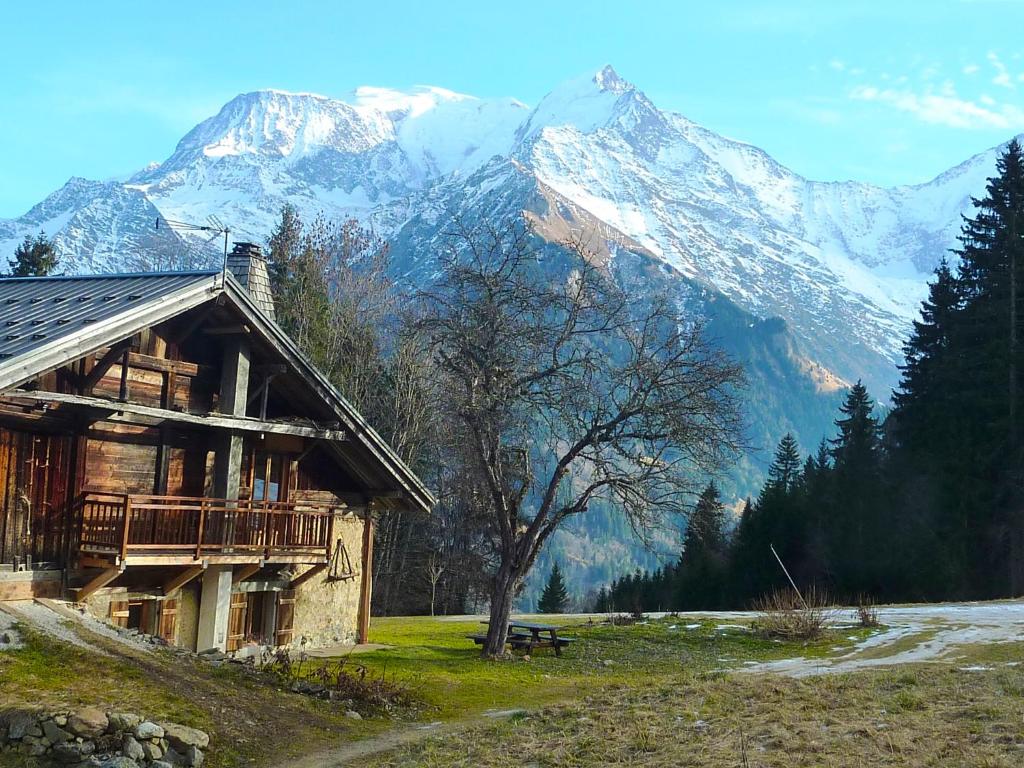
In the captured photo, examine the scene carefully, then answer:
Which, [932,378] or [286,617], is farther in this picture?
[932,378]

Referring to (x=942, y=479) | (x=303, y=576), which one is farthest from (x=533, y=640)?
(x=942, y=479)

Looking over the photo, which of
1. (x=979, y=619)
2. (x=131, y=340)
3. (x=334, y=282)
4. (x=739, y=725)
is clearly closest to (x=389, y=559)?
(x=334, y=282)

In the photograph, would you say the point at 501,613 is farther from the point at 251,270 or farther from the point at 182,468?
the point at 251,270

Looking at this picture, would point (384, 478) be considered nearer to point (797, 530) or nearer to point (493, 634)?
point (493, 634)

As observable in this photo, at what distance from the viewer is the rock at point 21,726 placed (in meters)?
12.3

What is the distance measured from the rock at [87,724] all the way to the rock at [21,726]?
0.36 meters

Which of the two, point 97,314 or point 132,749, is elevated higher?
point 97,314

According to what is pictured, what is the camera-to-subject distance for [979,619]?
29609 mm

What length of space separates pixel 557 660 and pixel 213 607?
7467 millimetres

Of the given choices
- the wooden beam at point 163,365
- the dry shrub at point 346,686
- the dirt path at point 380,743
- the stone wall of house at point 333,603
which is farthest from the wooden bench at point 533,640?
the wooden beam at point 163,365

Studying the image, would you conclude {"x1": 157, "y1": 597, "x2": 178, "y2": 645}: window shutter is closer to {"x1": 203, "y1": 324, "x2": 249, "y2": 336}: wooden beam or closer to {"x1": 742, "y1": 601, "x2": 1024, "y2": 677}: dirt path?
{"x1": 203, "y1": 324, "x2": 249, "y2": 336}: wooden beam

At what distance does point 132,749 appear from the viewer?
40.2ft

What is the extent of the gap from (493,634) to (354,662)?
3672 millimetres

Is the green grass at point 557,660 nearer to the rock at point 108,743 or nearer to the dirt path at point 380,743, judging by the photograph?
the dirt path at point 380,743
